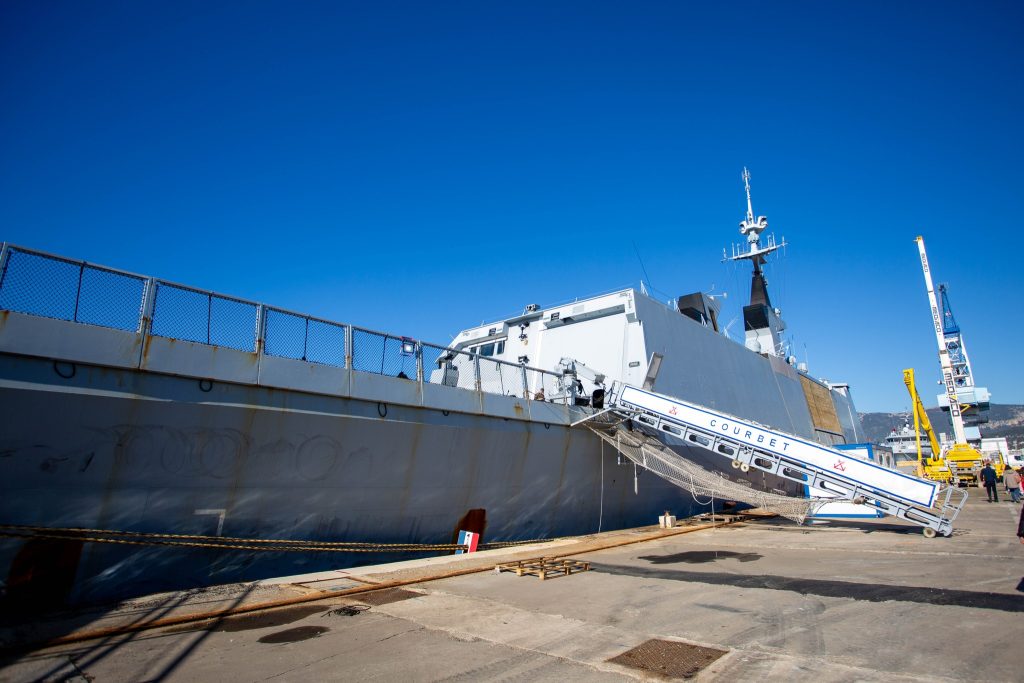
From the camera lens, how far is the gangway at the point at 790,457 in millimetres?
11749

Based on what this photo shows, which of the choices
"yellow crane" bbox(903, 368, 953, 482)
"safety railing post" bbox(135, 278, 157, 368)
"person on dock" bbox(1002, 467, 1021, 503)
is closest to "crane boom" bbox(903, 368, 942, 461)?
"yellow crane" bbox(903, 368, 953, 482)

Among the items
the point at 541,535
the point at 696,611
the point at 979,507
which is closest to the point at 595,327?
the point at 541,535

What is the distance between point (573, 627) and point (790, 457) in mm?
9225

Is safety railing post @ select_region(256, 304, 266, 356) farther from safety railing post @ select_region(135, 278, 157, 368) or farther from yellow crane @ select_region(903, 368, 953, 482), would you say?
yellow crane @ select_region(903, 368, 953, 482)

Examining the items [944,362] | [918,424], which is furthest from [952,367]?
[918,424]

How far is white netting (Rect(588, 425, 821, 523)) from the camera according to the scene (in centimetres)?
1247

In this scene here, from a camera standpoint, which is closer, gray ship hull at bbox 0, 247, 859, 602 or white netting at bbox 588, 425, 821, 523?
gray ship hull at bbox 0, 247, 859, 602

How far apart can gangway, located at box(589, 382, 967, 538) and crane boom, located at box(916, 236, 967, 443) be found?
138 feet

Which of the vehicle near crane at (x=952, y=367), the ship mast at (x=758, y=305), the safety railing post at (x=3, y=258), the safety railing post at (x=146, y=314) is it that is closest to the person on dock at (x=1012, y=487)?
the ship mast at (x=758, y=305)

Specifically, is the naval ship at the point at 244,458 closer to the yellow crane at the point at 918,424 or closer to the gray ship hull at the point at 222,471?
the gray ship hull at the point at 222,471

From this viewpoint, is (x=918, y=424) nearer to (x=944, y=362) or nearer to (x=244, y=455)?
(x=944, y=362)

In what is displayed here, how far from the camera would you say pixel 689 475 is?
12.6 meters

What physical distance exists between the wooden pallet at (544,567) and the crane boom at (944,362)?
168ft

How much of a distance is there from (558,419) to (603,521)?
3.57m
